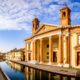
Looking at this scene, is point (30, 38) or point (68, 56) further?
point (30, 38)

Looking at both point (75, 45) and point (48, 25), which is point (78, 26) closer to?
point (75, 45)

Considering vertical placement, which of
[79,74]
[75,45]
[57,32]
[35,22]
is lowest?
[79,74]

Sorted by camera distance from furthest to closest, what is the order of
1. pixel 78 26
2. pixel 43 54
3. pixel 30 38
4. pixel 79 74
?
pixel 30 38, pixel 43 54, pixel 78 26, pixel 79 74

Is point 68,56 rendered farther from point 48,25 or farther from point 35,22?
point 35,22

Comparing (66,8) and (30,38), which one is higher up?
(66,8)

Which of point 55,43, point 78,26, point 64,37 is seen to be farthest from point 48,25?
point 78,26

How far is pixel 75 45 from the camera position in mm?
31266

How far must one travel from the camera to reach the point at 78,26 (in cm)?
3094

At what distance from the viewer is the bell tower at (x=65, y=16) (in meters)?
34.0

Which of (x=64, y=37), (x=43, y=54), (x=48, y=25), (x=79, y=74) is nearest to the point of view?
(x=79, y=74)

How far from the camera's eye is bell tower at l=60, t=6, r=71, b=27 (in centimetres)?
3401

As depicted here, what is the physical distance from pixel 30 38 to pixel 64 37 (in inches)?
729

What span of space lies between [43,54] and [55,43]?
5156mm

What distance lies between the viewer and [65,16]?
34.6 m
